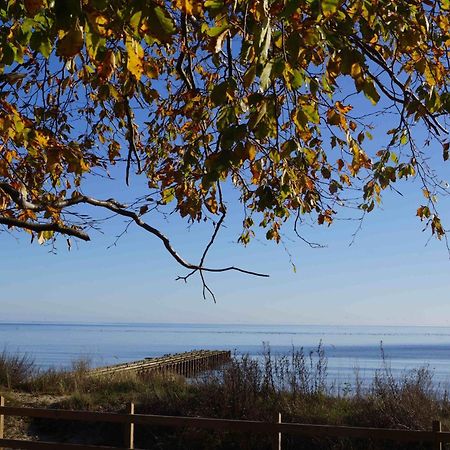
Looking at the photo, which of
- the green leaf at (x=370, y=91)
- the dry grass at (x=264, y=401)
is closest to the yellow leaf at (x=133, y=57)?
the green leaf at (x=370, y=91)

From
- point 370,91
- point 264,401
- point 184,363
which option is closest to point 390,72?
point 370,91

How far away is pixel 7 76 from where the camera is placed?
7.88m

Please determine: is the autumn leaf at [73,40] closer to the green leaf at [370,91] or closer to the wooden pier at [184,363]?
the green leaf at [370,91]

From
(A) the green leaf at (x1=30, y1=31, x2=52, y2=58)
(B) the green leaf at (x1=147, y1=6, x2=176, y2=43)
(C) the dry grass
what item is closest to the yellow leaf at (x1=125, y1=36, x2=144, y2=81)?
(B) the green leaf at (x1=147, y1=6, x2=176, y2=43)

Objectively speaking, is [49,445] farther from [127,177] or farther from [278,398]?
[278,398]

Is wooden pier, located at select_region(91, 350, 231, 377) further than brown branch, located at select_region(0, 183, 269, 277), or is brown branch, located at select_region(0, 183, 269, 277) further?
wooden pier, located at select_region(91, 350, 231, 377)

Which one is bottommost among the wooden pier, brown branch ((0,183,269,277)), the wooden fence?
the wooden pier

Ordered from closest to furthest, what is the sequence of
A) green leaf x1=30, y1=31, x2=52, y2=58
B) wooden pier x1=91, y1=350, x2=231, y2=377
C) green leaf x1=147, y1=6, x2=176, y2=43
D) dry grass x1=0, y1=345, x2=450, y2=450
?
green leaf x1=147, y1=6, x2=176, y2=43 → green leaf x1=30, y1=31, x2=52, y2=58 → dry grass x1=0, y1=345, x2=450, y2=450 → wooden pier x1=91, y1=350, x2=231, y2=377

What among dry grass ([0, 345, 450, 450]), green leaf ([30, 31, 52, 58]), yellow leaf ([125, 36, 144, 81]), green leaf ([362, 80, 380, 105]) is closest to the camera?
green leaf ([362, 80, 380, 105])

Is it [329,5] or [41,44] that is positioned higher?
[41,44]

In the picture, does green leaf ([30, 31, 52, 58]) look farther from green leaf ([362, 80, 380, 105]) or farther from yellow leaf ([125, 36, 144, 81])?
green leaf ([362, 80, 380, 105])

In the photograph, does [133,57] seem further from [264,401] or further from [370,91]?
[264,401]

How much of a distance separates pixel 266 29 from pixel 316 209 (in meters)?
5.65

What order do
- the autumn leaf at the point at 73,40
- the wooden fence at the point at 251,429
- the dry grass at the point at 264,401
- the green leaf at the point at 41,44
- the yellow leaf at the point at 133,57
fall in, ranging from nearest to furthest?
the autumn leaf at the point at 73,40
the yellow leaf at the point at 133,57
the green leaf at the point at 41,44
the wooden fence at the point at 251,429
the dry grass at the point at 264,401
